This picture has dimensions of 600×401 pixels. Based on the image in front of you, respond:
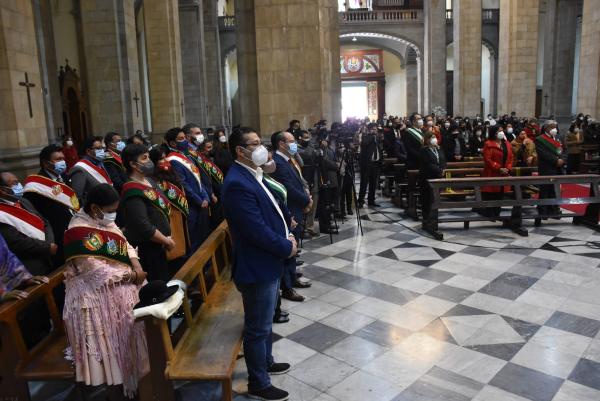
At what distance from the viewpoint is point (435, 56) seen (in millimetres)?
23922

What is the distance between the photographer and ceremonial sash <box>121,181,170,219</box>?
3.92m

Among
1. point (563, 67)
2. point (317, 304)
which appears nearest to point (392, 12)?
point (563, 67)

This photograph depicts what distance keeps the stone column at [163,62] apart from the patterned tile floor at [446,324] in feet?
29.1

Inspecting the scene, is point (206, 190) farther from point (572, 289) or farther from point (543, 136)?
point (543, 136)

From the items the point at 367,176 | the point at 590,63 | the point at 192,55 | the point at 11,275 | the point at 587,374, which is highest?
the point at 192,55

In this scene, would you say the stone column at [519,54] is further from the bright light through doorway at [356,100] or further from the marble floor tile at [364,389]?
the bright light through doorway at [356,100]

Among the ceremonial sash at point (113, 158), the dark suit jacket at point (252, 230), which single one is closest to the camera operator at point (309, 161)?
the ceremonial sash at point (113, 158)

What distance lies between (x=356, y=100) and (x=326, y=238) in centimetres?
3088

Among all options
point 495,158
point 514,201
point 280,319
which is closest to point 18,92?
point 280,319

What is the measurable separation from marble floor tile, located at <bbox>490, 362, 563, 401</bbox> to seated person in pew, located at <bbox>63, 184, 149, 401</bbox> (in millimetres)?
2502

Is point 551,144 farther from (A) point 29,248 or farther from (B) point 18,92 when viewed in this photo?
(B) point 18,92

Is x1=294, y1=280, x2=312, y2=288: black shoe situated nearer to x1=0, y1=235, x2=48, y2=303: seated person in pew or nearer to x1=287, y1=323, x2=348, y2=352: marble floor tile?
x1=287, y1=323, x2=348, y2=352: marble floor tile

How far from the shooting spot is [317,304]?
16.8ft

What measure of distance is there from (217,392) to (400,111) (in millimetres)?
33687
